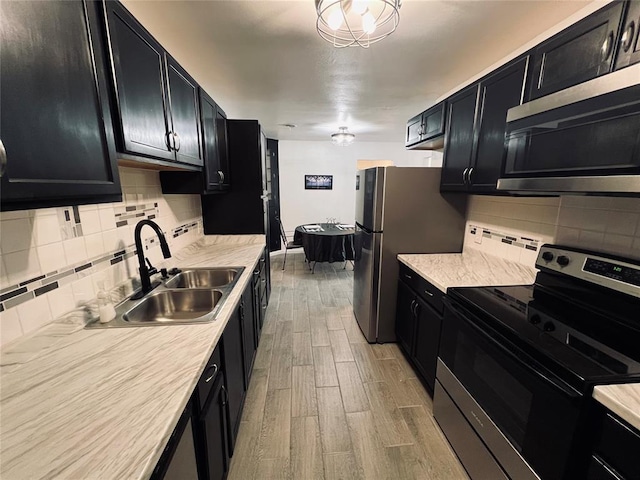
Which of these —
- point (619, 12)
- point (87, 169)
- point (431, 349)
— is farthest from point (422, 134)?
point (87, 169)

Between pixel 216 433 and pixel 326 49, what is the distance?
237 cm

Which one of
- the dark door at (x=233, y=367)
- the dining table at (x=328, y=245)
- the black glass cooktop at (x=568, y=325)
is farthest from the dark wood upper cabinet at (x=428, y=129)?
the dark door at (x=233, y=367)

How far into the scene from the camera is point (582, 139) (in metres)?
1.05

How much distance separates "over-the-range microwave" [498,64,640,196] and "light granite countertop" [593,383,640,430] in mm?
627

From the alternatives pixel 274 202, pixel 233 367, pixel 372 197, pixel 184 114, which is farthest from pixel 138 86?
pixel 274 202

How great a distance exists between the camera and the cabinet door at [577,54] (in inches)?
40.9

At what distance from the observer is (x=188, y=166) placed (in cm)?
178

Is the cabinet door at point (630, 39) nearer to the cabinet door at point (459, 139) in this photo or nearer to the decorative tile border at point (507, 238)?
the cabinet door at point (459, 139)

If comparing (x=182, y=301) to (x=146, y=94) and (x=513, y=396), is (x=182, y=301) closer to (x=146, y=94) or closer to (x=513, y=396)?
(x=146, y=94)

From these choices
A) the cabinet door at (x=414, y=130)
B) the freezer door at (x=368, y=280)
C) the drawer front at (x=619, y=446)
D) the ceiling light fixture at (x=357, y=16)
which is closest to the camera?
the drawer front at (x=619, y=446)

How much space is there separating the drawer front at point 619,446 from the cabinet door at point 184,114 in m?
2.11

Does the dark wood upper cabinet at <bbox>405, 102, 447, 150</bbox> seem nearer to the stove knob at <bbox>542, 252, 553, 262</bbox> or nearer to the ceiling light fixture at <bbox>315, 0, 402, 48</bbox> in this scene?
the ceiling light fixture at <bbox>315, 0, 402, 48</bbox>

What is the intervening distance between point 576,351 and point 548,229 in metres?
1.02

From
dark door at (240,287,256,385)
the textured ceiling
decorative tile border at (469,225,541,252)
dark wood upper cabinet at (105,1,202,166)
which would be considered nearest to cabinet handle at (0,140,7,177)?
dark wood upper cabinet at (105,1,202,166)
